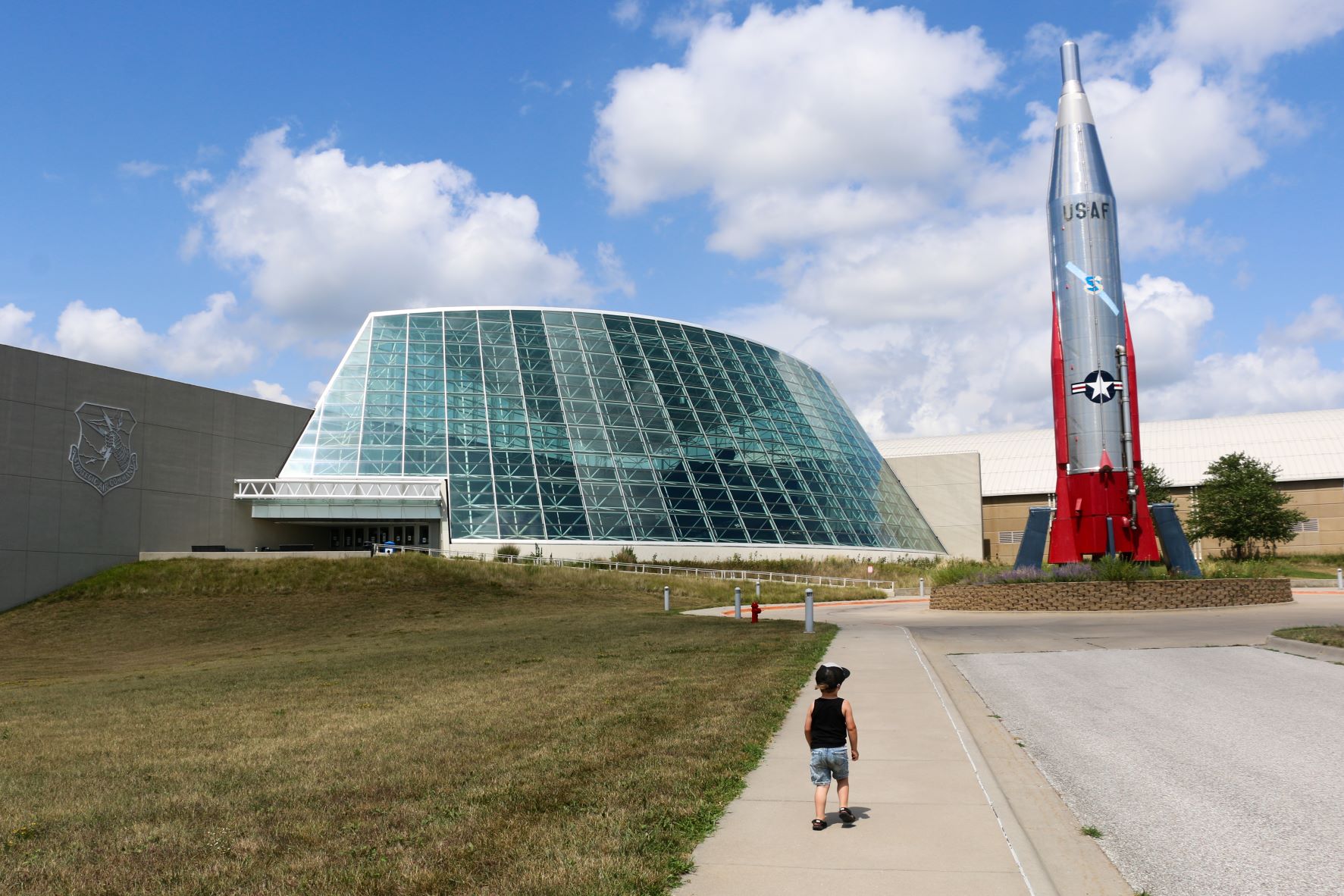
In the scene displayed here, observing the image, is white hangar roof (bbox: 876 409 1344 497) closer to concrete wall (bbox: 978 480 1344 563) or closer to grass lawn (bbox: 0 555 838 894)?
concrete wall (bbox: 978 480 1344 563)

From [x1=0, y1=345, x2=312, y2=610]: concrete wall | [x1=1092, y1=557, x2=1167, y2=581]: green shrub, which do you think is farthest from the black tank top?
[x1=0, y1=345, x2=312, y2=610]: concrete wall

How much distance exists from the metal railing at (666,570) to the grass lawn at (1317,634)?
25536 mm

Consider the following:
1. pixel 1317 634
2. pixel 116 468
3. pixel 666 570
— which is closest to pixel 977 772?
pixel 1317 634

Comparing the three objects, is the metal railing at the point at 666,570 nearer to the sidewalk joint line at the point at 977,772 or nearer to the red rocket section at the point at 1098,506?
the red rocket section at the point at 1098,506

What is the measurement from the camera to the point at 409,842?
6.83 m

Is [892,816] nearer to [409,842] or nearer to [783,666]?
[409,842]

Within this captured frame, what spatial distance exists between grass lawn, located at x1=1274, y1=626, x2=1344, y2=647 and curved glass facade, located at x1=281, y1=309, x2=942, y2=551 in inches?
1281

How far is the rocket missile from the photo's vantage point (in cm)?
3538

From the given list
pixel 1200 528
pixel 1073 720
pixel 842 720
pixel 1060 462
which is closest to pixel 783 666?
pixel 1073 720

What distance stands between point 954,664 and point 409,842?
13200 mm

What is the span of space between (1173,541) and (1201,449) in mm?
53494

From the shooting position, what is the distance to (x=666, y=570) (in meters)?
48.9

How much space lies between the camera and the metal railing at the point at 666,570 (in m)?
47.9

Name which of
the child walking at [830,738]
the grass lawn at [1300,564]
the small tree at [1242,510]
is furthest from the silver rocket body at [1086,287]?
the small tree at [1242,510]
